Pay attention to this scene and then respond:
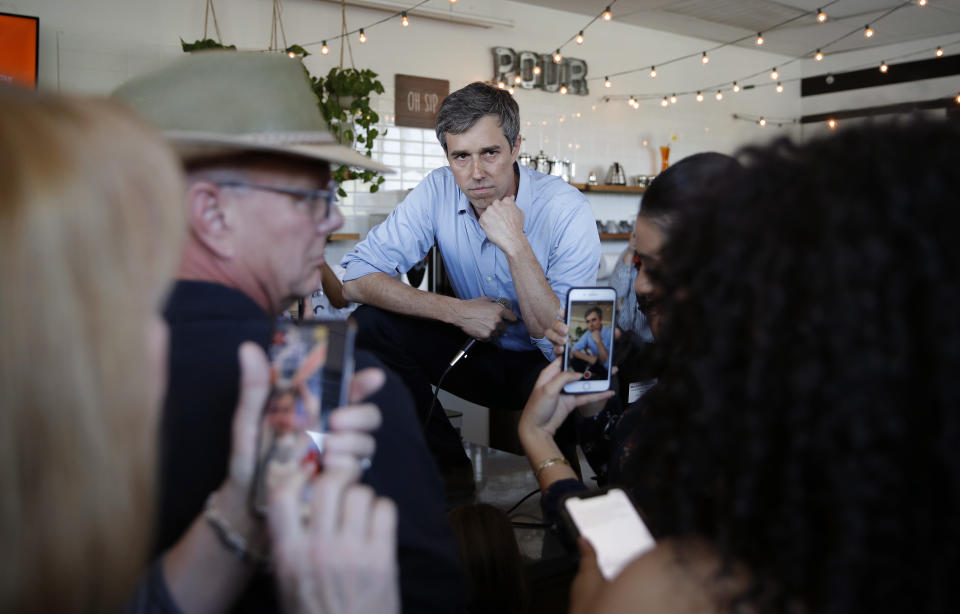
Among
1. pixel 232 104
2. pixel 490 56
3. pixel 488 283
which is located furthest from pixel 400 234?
pixel 490 56

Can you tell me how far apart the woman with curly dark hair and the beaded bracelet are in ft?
1.16

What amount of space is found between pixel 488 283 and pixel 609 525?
1.75 metres

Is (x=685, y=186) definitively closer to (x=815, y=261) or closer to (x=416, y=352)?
(x=815, y=261)

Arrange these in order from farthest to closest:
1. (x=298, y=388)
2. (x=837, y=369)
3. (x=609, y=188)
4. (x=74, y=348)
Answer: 1. (x=609, y=188)
2. (x=298, y=388)
3. (x=837, y=369)
4. (x=74, y=348)

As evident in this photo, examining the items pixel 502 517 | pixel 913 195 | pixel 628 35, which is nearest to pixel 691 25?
pixel 628 35

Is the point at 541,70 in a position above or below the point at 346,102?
above

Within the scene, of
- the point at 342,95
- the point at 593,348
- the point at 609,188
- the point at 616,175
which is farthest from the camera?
the point at 616,175

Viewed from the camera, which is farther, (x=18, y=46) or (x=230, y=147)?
(x=18, y=46)

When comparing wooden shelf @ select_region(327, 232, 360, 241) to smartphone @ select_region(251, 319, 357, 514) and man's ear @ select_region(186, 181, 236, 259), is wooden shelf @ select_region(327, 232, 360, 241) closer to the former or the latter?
man's ear @ select_region(186, 181, 236, 259)

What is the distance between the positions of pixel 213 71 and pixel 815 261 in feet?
2.82

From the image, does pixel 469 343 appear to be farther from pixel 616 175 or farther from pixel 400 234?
pixel 616 175

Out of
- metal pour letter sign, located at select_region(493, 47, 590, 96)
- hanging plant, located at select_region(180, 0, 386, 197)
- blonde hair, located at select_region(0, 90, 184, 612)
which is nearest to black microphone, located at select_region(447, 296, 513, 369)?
blonde hair, located at select_region(0, 90, 184, 612)

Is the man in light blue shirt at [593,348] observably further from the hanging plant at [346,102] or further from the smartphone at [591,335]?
the hanging plant at [346,102]

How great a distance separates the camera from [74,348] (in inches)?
19.1
